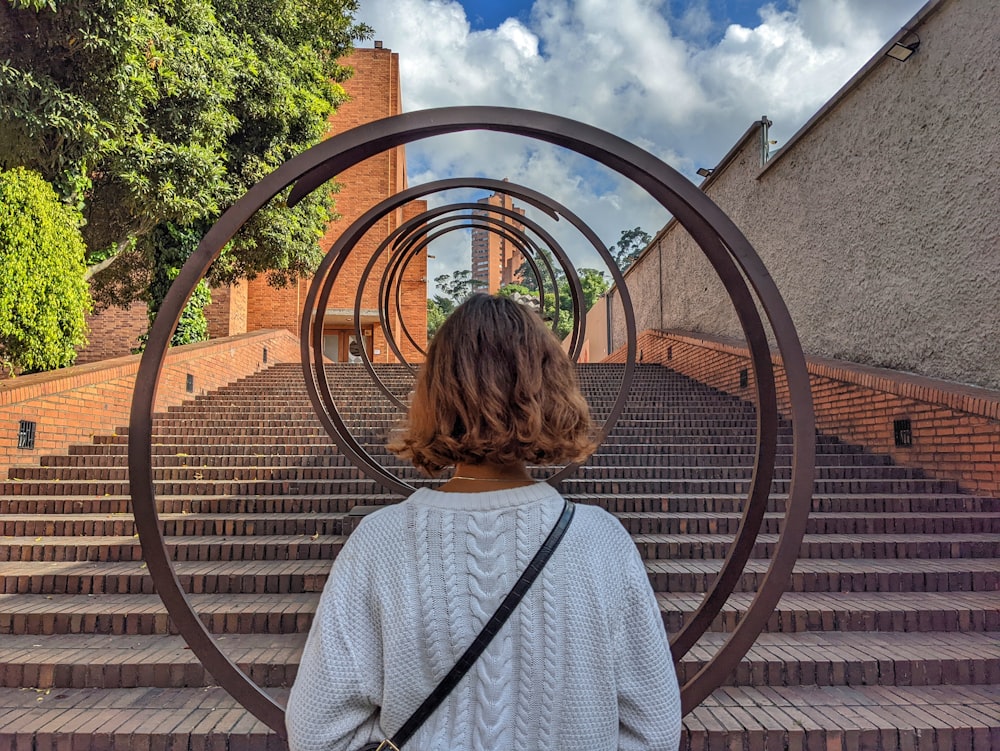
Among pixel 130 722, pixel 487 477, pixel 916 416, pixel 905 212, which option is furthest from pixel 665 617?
pixel 905 212

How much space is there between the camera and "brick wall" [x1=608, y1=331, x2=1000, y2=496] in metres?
6.03

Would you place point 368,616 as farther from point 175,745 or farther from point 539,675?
point 175,745

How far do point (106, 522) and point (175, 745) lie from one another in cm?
301

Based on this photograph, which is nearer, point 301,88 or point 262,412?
point 262,412

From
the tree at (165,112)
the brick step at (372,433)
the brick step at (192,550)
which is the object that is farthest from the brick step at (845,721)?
the tree at (165,112)

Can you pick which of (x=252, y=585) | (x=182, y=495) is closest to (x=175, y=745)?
(x=252, y=585)

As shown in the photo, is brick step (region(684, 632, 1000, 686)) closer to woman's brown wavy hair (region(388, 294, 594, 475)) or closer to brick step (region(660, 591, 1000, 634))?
brick step (region(660, 591, 1000, 634))

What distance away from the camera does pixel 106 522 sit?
5.52 metres

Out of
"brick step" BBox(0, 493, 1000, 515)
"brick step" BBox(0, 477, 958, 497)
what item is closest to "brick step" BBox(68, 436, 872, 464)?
"brick step" BBox(0, 477, 958, 497)

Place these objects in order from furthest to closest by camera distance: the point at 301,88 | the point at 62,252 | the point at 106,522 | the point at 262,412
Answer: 1. the point at 301,88
2. the point at 262,412
3. the point at 62,252
4. the point at 106,522

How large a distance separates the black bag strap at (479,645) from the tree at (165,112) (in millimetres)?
8898

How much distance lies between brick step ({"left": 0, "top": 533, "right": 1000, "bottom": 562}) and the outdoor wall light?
551 centimetres

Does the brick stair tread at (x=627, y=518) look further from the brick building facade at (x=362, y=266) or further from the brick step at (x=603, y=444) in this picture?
the brick building facade at (x=362, y=266)

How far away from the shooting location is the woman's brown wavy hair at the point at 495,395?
118 centimetres
